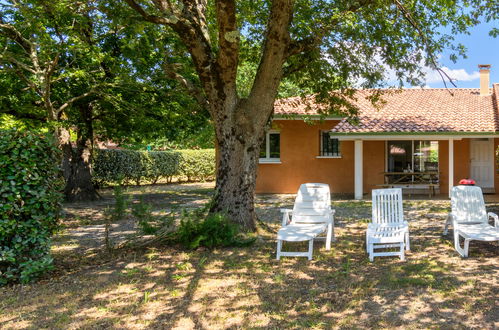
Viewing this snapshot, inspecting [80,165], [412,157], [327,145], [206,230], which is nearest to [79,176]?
[80,165]

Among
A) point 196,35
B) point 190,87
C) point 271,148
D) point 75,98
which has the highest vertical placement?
point 196,35

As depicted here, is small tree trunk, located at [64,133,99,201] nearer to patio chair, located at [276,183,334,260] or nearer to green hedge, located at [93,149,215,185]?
green hedge, located at [93,149,215,185]

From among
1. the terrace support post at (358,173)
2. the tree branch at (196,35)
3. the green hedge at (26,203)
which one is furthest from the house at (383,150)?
the green hedge at (26,203)

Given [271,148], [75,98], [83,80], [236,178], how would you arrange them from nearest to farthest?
[236,178] < [75,98] < [83,80] < [271,148]

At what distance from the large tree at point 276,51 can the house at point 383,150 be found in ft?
16.3

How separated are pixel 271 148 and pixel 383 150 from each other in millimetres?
4624

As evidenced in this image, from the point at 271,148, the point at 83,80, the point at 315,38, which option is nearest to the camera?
the point at 315,38

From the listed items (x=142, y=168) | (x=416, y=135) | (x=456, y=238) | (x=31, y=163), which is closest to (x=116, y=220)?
(x=31, y=163)

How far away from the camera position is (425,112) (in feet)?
55.2

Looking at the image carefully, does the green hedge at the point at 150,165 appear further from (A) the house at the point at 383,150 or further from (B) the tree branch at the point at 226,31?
(B) the tree branch at the point at 226,31

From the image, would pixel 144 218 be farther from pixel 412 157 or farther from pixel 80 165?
pixel 412 157

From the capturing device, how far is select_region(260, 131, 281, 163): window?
1817 centimetres

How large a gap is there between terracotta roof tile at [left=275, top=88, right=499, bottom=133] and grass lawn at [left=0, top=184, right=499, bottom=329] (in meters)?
6.82

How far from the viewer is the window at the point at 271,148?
18173mm
